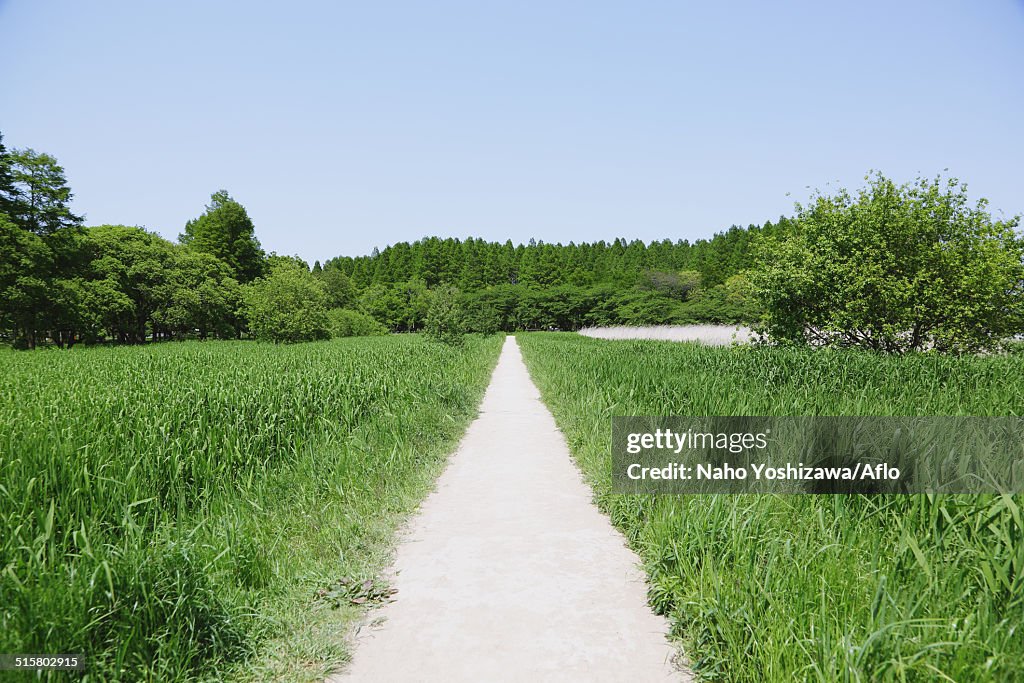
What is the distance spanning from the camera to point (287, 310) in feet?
131

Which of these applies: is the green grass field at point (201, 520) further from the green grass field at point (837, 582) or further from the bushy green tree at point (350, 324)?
the bushy green tree at point (350, 324)

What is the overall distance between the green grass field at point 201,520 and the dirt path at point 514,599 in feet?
1.03

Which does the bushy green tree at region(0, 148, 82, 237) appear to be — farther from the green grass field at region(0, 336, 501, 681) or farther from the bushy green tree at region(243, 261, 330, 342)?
the green grass field at region(0, 336, 501, 681)

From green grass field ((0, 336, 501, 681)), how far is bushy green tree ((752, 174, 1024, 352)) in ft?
46.7

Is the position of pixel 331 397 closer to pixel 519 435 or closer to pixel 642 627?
pixel 519 435

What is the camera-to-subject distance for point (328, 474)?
213 inches

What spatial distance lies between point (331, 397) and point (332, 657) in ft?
22.4

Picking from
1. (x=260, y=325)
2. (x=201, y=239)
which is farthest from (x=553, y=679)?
(x=201, y=239)

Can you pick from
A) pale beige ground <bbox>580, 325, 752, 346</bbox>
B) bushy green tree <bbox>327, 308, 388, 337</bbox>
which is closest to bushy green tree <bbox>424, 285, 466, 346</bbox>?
pale beige ground <bbox>580, 325, 752, 346</bbox>

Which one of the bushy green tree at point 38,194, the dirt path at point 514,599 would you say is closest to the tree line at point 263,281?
the bushy green tree at point 38,194

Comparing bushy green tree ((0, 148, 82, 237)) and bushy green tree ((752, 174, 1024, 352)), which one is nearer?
bushy green tree ((752, 174, 1024, 352))

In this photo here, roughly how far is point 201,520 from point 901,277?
64.1 feet

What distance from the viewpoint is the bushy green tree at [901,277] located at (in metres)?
14.6

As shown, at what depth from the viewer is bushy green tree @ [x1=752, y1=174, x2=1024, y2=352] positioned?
573 inches
